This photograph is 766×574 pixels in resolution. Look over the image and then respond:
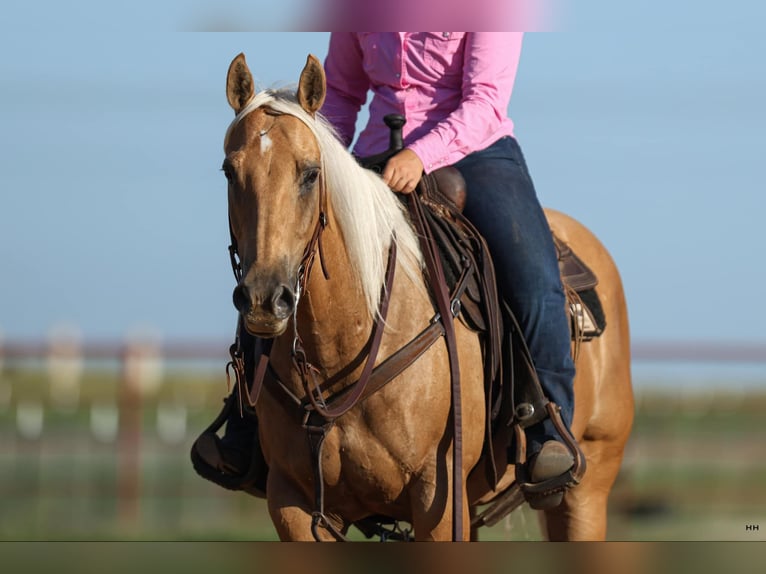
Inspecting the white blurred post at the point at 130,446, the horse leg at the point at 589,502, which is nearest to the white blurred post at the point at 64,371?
the white blurred post at the point at 130,446

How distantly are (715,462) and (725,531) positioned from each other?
2.77m

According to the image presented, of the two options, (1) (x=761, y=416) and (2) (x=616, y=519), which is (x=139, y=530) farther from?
(1) (x=761, y=416)

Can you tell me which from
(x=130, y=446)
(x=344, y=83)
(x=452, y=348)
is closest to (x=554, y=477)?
(x=452, y=348)

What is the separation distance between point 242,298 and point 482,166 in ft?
5.51

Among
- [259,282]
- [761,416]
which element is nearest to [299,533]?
[259,282]

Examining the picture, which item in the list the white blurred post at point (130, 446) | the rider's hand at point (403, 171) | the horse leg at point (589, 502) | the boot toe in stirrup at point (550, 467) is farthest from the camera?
the white blurred post at point (130, 446)

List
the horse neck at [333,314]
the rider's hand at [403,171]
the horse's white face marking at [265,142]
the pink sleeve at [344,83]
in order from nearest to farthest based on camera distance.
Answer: the horse's white face marking at [265,142], the horse neck at [333,314], the rider's hand at [403,171], the pink sleeve at [344,83]

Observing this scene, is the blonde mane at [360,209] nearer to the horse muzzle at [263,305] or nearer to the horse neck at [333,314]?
the horse neck at [333,314]

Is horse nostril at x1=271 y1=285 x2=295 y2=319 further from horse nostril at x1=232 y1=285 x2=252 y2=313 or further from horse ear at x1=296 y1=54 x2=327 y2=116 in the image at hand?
horse ear at x1=296 y1=54 x2=327 y2=116

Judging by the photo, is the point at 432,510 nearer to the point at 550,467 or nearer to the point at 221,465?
the point at 550,467

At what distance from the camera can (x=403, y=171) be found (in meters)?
4.16

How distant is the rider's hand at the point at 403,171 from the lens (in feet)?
13.6

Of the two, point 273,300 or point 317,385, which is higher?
point 273,300

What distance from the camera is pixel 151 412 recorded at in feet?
49.0
